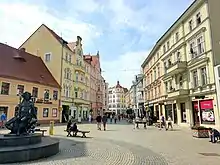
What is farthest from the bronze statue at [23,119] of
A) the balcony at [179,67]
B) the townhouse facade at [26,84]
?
the balcony at [179,67]

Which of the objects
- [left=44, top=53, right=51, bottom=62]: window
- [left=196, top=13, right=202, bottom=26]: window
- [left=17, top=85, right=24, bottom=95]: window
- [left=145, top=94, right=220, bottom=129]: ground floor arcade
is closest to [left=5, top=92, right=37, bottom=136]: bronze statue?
[left=145, top=94, right=220, bottom=129]: ground floor arcade

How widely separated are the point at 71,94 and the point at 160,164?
37177mm

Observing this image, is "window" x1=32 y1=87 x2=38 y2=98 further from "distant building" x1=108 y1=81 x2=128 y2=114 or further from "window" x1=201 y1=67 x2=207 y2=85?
"distant building" x1=108 y1=81 x2=128 y2=114

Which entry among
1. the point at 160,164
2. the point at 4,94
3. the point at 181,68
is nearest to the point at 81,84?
the point at 4,94

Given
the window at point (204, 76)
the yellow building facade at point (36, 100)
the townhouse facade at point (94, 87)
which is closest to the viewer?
the window at point (204, 76)

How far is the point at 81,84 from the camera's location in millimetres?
48406

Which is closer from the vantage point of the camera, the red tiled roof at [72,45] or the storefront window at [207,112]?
the storefront window at [207,112]

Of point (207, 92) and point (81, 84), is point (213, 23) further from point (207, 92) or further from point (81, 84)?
point (81, 84)

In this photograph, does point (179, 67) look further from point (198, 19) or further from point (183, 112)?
point (183, 112)

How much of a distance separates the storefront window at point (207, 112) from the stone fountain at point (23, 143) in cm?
1778

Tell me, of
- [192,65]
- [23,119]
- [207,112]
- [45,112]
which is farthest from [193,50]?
[45,112]

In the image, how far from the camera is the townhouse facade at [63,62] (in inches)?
1604

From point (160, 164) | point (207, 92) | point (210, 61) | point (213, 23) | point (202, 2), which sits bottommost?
point (160, 164)

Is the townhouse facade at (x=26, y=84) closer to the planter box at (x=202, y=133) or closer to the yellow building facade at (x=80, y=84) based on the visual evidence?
the yellow building facade at (x=80, y=84)
